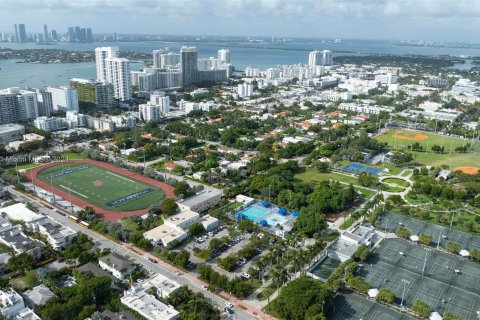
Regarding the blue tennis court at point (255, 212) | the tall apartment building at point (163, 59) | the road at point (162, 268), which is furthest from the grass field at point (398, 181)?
the tall apartment building at point (163, 59)

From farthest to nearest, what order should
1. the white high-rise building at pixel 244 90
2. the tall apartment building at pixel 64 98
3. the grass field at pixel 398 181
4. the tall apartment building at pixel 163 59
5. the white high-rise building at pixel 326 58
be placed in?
the white high-rise building at pixel 326 58, the tall apartment building at pixel 163 59, the white high-rise building at pixel 244 90, the tall apartment building at pixel 64 98, the grass field at pixel 398 181

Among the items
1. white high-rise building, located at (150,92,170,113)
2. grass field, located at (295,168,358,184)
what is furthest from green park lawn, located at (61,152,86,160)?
grass field, located at (295,168,358,184)

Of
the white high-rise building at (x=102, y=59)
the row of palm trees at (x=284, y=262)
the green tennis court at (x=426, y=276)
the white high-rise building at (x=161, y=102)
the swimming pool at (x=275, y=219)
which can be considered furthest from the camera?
Answer: the white high-rise building at (x=102, y=59)

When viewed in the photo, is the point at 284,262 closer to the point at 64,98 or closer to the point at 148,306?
the point at 148,306

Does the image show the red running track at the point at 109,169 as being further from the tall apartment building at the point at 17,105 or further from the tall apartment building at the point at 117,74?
the tall apartment building at the point at 117,74

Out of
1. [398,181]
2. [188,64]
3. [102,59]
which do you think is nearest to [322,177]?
[398,181]

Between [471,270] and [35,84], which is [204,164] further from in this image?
[35,84]
